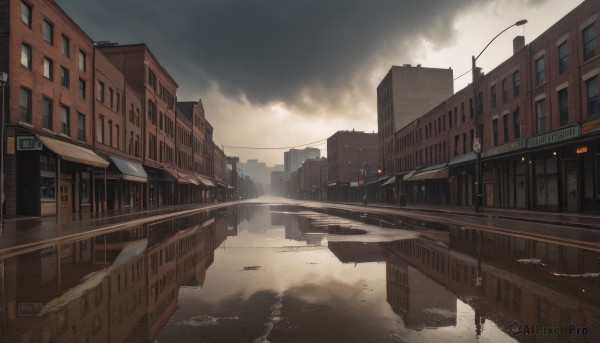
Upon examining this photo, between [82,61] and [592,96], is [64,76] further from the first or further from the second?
[592,96]

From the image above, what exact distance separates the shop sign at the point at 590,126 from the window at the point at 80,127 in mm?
32253

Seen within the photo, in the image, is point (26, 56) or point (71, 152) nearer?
point (26, 56)

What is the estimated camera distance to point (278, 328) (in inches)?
190

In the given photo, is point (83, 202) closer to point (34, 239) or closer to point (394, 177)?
point (34, 239)

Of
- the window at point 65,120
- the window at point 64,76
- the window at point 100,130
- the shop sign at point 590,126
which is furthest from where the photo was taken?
the window at point 100,130

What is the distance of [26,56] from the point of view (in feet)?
82.5

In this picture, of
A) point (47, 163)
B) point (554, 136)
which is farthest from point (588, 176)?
point (47, 163)

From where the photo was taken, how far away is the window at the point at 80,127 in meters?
31.5

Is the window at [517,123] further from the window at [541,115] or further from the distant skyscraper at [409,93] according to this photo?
the distant skyscraper at [409,93]

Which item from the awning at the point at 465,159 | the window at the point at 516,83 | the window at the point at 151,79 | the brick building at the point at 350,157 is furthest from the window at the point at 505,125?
the brick building at the point at 350,157

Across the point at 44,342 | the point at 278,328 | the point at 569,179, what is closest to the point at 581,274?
the point at 278,328

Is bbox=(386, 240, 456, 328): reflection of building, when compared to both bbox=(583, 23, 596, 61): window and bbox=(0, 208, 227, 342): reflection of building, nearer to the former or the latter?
bbox=(0, 208, 227, 342): reflection of building

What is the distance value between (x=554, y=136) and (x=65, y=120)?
31.6 m

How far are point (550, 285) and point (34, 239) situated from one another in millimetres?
14093
